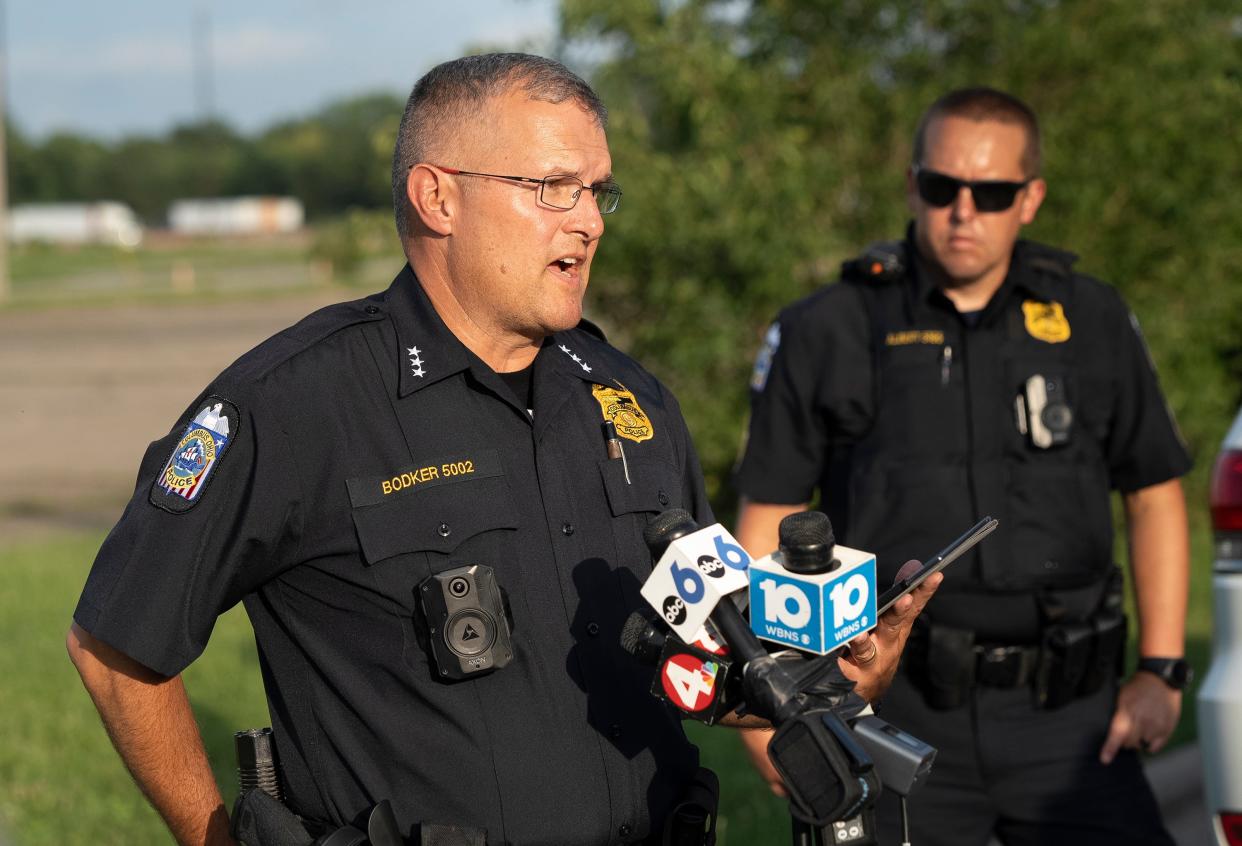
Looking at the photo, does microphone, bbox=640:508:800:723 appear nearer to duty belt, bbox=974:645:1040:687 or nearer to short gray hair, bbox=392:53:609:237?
short gray hair, bbox=392:53:609:237

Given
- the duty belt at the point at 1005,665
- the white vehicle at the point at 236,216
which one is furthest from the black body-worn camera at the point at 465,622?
the white vehicle at the point at 236,216

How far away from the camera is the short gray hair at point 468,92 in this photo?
2.67 m

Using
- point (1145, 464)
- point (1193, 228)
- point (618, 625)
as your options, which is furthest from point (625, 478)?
point (1193, 228)

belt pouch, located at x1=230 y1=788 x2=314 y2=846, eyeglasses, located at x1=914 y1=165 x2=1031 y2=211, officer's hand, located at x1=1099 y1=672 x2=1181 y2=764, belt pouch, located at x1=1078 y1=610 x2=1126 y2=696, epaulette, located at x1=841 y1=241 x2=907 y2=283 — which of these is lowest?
officer's hand, located at x1=1099 y1=672 x2=1181 y2=764

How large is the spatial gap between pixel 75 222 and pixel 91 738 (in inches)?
3145

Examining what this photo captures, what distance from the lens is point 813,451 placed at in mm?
3959

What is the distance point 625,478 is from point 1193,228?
A: 21.8 feet

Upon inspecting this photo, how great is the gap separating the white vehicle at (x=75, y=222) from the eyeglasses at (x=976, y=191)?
252 ft

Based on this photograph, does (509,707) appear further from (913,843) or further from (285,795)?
(913,843)

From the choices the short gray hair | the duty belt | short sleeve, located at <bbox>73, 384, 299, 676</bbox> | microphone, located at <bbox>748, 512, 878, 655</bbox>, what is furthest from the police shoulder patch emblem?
the duty belt

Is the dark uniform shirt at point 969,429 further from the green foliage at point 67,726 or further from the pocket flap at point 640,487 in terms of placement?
the green foliage at point 67,726

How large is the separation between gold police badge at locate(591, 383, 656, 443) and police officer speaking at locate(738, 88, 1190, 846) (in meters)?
1.12

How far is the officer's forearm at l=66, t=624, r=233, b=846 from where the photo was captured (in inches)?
99.0

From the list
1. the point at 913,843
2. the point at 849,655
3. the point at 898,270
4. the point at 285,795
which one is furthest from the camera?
the point at 898,270
